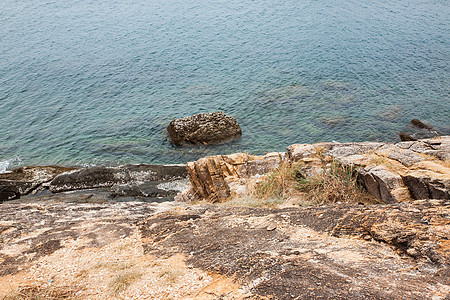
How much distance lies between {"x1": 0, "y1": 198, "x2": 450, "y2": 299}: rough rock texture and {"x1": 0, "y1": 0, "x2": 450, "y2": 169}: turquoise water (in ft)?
43.3

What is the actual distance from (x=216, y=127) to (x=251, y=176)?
9.50 m

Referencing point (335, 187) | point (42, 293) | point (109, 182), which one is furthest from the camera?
point (109, 182)

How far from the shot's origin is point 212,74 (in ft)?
104

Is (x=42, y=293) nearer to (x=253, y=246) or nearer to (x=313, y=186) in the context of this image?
(x=253, y=246)

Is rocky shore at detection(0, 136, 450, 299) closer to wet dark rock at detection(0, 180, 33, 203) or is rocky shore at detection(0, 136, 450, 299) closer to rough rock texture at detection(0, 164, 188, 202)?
rough rock texture at detection(0, 164, 188, 202)

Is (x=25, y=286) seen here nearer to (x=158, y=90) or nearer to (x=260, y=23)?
(x=158, y=90)

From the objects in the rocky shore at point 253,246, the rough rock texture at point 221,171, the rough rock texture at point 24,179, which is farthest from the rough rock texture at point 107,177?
the rocky shore at point 253,246

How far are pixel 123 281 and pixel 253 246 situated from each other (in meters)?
2.20

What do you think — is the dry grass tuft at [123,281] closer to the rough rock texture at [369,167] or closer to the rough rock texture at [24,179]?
the rough rock texture at [369,167]

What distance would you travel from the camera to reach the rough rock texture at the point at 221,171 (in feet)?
41.9

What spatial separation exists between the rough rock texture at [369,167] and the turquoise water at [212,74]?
730 cm

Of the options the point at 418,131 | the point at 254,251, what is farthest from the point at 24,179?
the point at 418,131

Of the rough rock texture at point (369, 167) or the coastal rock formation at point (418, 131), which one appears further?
the coastal rock formation at point (418, 131)

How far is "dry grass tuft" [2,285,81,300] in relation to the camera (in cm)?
Result: 536
